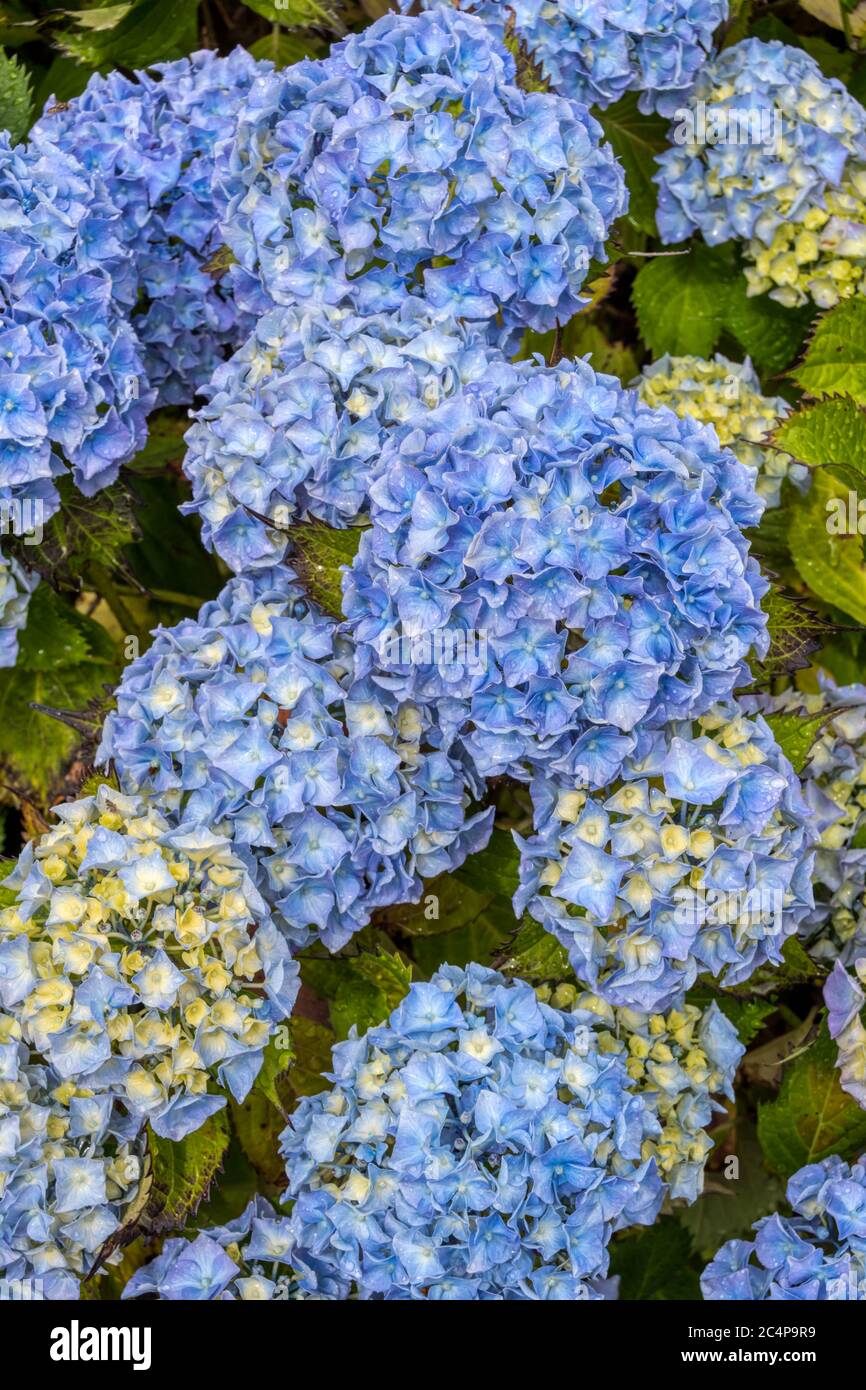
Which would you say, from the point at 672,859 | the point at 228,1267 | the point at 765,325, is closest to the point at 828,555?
the point at 765,325

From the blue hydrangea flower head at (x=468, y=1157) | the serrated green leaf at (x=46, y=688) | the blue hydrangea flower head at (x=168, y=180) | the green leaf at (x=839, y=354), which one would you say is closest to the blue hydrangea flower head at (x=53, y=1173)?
the blue hydrangea flower head at (x=468, y=1157)

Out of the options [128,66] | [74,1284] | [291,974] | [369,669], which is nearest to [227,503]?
[369,669]

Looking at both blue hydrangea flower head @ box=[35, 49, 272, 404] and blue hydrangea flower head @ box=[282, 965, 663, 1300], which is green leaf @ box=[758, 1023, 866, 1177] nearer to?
blue hydrangea flower head @ box=[282, 965, 663, 1300]

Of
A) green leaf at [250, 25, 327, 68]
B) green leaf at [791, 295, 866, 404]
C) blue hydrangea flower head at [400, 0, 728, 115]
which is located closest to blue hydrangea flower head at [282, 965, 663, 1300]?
green leaf at [791, 295, 866, 404]

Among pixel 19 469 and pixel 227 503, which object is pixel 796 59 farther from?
pixel 19 469

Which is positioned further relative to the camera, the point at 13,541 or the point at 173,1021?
the point at 13,541

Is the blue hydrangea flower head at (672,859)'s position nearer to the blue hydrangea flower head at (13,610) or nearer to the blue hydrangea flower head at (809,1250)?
the blue hydrangea flower head at (809,1250)
